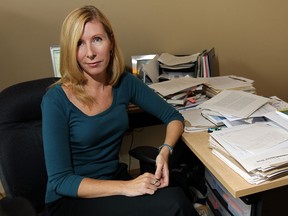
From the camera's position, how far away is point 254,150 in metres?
0.99

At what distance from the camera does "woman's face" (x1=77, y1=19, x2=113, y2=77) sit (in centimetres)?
113

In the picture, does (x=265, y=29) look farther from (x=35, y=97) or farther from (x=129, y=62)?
(x=35, y=97)

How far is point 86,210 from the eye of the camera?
103cm

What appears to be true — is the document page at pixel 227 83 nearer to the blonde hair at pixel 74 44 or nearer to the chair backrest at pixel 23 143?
the blonde hair at pixel 74 44

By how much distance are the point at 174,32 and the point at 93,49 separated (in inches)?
42.1

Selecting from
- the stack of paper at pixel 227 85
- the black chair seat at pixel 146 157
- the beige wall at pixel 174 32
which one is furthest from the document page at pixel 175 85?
the beige wall at pixel 174 32

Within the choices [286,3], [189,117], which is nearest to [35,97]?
[189,117]

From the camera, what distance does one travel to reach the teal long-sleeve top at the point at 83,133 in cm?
105

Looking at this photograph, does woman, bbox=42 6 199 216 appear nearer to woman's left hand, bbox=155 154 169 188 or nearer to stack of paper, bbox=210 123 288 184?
woman's left hand, bbox=155 154 169 188

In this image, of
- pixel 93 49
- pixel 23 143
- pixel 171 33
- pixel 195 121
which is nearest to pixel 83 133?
pixel 23 143

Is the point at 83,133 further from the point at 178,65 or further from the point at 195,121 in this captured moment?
the point at 178,65

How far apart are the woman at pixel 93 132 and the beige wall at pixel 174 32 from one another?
739mm

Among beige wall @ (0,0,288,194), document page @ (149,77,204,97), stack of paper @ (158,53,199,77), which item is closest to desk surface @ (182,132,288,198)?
document page @ (149,77,204,97)

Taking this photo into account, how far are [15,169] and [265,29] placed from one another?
2071 millimetres
